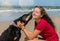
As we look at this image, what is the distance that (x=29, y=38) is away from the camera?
2361mm

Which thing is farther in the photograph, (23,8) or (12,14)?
(23,8)

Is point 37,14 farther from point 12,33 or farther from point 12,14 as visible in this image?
point 12,14

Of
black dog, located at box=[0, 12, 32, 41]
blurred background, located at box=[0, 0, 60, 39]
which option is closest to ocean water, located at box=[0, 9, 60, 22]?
blurred background, located at box=[0, 0, 60, 39]

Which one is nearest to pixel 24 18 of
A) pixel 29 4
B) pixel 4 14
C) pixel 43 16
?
pixel 43 16

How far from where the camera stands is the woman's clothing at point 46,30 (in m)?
2.34

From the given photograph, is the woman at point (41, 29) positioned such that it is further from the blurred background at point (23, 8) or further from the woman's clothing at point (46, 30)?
the blurred background at point (23, 8)

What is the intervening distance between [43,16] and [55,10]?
1562mm

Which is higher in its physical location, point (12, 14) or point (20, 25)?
point (20, 25)

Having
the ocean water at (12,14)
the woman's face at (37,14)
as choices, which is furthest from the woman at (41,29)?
the ocean water at (12,14)

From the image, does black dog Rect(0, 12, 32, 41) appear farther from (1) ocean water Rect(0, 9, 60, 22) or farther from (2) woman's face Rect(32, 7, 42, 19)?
(1) ocean water Rect(0, 9, 60, 22)

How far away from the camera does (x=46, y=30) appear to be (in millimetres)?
2396

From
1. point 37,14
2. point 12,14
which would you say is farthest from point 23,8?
point 37,14

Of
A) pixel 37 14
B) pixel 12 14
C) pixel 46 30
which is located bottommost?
pixel 12 14

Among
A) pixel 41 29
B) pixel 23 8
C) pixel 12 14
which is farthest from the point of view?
pixel 23 8
